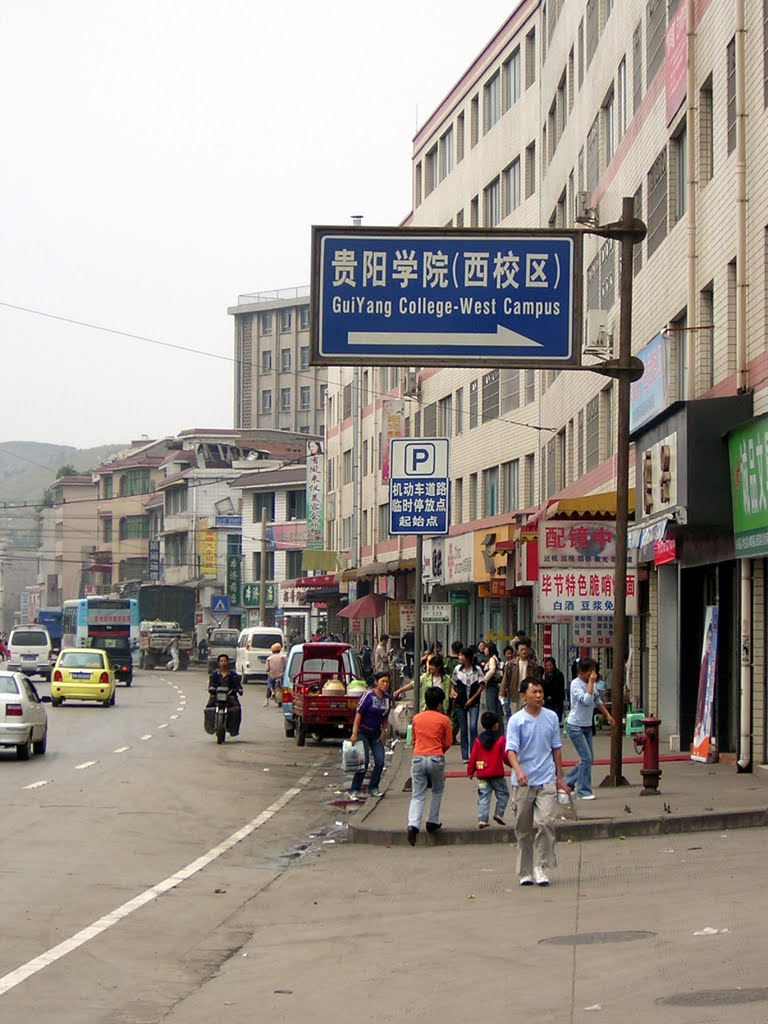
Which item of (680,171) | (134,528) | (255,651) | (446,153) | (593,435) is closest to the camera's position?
(680,171)

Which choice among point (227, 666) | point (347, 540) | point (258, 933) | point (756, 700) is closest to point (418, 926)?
point (258, 933)

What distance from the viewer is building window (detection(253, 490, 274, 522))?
102625 mm

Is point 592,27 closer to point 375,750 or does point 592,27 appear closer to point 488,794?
point 375,750

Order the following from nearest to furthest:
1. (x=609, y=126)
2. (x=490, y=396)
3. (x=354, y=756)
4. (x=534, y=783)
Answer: (x=534, y=783), (x=354, y=756), (x=609, y=126), (x=490, y=396)

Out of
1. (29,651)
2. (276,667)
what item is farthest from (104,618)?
(276,667)

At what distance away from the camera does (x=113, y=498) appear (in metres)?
135

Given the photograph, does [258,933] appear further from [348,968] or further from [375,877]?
[375,877]

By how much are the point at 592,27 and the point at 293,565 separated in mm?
63365

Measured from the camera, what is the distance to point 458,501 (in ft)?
193

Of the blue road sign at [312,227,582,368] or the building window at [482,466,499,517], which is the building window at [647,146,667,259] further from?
the building window at [482,466,499,517]

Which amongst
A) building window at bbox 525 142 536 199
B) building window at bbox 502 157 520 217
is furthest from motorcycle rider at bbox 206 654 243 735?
building window at bbox 502 157 520 217

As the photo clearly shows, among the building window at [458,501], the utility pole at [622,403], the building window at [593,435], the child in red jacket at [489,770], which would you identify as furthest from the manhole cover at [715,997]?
the building window at [458,501]

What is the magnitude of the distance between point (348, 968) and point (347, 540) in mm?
71320

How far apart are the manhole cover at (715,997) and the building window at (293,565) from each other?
299ft
